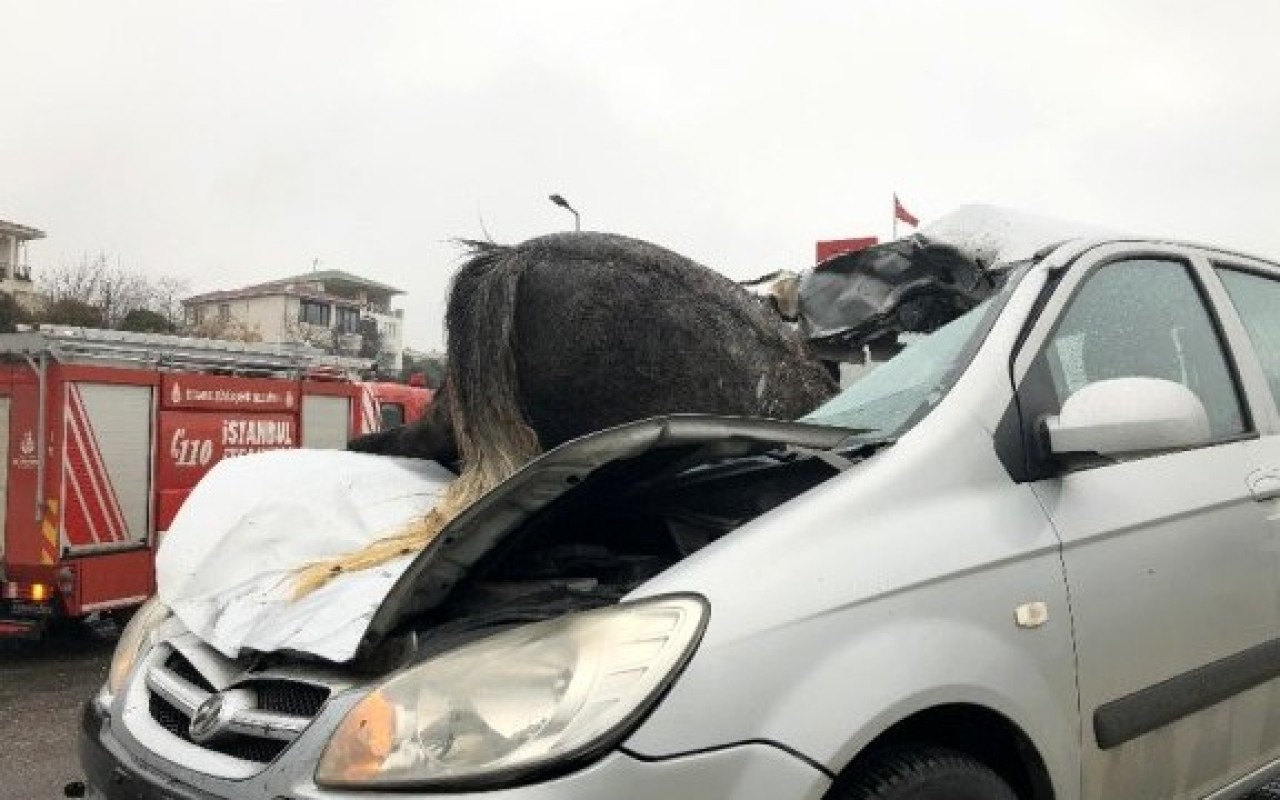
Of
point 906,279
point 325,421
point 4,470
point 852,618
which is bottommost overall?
point 4,470

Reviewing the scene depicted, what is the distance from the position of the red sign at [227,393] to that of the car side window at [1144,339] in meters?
7.46

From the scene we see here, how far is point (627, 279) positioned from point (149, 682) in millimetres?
2243

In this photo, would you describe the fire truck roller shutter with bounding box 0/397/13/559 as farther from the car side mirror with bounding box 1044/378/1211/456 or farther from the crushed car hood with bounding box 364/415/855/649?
the car side mirror with bounding box 1044/378/1211/456

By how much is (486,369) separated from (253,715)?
204 cm

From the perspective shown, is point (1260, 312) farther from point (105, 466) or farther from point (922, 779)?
point (105, 466)

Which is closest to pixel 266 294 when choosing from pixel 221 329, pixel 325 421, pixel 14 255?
pixel 14 255

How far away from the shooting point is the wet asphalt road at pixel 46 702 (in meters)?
4.79

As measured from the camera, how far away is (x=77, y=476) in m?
7.64

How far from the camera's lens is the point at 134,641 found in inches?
113

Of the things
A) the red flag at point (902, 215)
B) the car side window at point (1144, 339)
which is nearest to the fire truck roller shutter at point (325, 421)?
the red flag at point (902, 215)

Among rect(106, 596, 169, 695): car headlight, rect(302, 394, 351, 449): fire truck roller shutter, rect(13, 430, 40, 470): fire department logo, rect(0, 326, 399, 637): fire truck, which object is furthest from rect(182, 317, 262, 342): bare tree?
rect(106, 596, 169, 695): car headlight

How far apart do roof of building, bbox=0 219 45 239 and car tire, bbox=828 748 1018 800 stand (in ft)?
207

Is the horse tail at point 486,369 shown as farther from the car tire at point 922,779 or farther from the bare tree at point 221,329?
the bare tree at point 221,329

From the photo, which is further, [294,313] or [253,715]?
[294,313]
